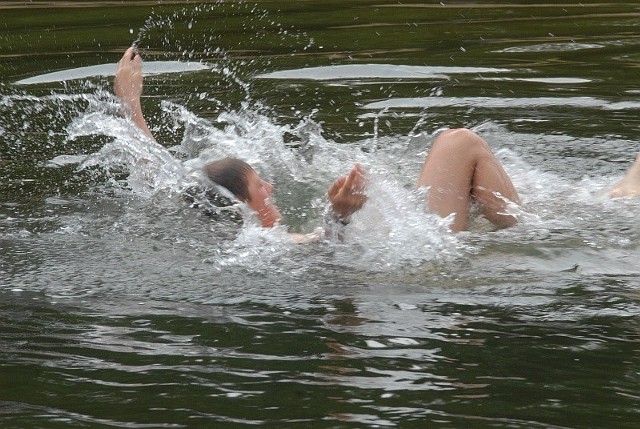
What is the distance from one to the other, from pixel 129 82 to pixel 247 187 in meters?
1.34

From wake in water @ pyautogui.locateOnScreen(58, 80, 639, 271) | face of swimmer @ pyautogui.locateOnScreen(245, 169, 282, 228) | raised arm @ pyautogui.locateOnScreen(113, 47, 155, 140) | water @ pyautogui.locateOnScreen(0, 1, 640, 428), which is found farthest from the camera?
raised arm @ pyautogui.locateOnScreen(113, 47, 155, 140)

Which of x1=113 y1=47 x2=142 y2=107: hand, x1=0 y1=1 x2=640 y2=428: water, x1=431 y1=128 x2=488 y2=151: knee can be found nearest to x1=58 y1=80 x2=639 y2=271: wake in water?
x1=0 y1=1 x2=640 y2=428: water

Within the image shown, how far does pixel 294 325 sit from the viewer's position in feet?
12.7

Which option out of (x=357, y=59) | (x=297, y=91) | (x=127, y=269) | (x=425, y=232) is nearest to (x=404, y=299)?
(x=425, y=232)

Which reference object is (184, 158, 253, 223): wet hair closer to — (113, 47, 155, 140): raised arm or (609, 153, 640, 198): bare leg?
(113, 47, 155, 140): raised arm

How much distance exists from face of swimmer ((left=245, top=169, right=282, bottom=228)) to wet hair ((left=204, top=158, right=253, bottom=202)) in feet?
0.05

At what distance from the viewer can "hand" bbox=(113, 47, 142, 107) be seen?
19.7 ft

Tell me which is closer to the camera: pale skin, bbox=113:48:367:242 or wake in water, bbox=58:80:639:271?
pale skin, bbox=113:48:367:242

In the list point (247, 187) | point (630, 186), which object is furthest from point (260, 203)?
point (630, 186)

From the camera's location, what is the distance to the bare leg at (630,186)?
5.15 m

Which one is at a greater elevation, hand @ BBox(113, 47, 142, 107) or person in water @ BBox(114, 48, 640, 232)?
hand @ BBox(113, 47, 142, 107)

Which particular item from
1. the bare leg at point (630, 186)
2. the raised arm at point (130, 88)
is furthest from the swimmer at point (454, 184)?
the raised arm at point (130, 88)

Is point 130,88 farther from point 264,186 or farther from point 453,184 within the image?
point 453,184

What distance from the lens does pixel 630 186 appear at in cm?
517
